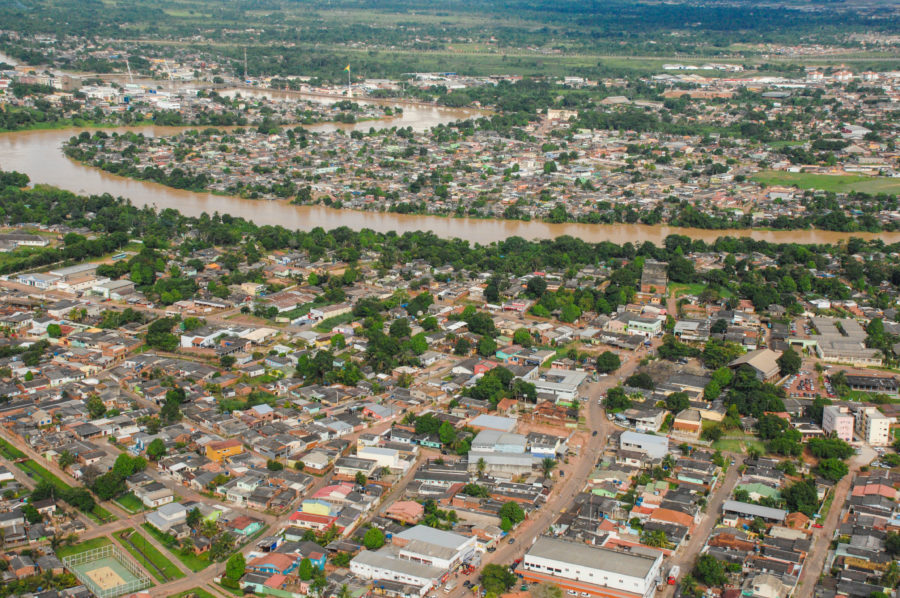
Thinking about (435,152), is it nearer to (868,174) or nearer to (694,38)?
(868,174)

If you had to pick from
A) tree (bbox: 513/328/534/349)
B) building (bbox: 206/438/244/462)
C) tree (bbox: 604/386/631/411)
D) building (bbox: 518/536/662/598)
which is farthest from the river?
building (bbox: 518/536/662/598)

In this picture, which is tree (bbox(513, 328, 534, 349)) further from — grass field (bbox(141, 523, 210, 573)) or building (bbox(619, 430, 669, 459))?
grass field (bbox(141, 523, 210, 573))

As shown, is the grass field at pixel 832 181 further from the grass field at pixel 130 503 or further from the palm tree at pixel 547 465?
the grass field at pixel 130 503

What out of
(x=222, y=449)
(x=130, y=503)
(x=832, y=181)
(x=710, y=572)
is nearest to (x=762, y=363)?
(x=710, y=572)

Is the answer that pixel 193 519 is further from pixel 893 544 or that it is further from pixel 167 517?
pixel 893 544

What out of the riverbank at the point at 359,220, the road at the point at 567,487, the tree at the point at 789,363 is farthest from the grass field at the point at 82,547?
the riverbank at the point at 359,220

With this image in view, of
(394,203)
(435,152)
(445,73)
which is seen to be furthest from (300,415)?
Answer: (445,73)
